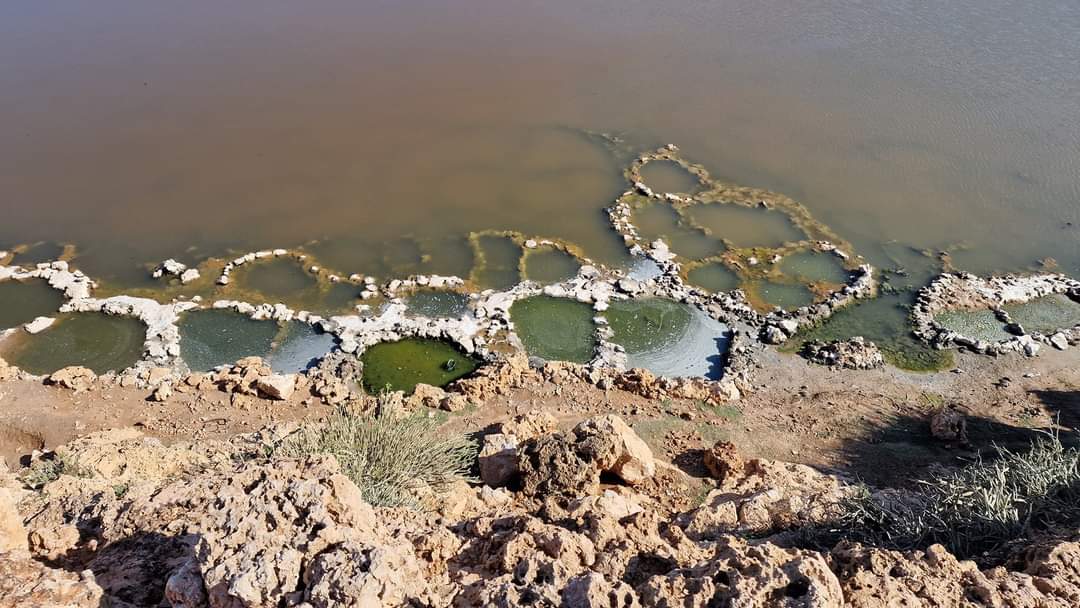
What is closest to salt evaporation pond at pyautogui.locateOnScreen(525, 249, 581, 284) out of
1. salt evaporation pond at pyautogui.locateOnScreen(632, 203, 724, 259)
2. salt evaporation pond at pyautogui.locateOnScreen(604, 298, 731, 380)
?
salt evaporation pond at pyautogui.locateOnScreen(604, 298, 731, 380)

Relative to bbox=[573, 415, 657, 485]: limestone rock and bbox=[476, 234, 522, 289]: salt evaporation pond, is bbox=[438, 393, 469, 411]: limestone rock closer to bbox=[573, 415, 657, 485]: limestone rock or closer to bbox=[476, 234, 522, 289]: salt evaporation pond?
bbox=[573, 415, 657, 485]: limestone rock

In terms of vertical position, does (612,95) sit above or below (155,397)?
above

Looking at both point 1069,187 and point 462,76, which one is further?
point 462,76

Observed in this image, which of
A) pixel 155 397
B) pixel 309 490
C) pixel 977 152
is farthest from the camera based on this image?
pixel 977 152

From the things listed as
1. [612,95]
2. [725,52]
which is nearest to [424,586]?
[612,95]

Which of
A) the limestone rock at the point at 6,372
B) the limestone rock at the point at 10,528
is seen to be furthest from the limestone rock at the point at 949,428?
the limestone rock at the point at 6,372

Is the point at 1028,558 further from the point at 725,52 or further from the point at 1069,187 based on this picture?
the point at 725,52
